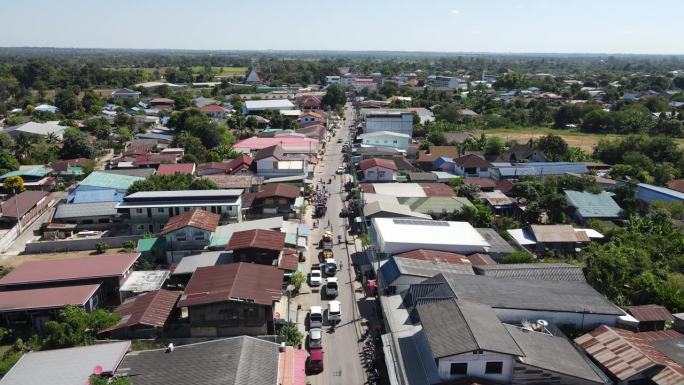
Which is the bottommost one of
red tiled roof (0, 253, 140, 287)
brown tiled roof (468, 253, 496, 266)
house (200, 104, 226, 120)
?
red tiled roof (0, 253, 140, 287)

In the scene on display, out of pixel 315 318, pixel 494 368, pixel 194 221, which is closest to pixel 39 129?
pixel 194 221

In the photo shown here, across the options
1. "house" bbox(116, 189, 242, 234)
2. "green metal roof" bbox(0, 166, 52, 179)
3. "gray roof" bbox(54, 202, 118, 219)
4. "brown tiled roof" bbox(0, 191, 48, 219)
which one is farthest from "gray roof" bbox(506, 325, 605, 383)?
"green metal roof" bbox(0, 166, 52, 179)

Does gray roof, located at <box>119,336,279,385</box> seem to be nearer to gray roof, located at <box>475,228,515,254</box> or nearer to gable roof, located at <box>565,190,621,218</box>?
gray roof, located at <box>475,228,515,254</box>

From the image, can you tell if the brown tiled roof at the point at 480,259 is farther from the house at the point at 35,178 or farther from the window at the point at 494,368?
the house at the point at 35,178

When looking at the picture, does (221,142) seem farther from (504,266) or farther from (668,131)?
(668,131)

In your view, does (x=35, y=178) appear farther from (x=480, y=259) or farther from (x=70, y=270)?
(x=480, y=259)
